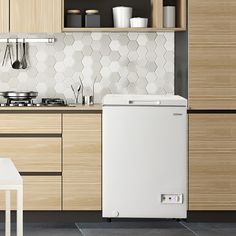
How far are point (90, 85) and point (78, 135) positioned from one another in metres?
0.74

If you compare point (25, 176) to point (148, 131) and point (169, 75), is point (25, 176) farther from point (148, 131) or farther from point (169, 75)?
point (169, 75)

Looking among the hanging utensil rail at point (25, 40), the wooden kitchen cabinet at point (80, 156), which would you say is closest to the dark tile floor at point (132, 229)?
the wooden kitchen cabinet at point (80, 156)

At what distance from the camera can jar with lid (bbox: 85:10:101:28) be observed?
582 cm

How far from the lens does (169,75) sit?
607 centimetres

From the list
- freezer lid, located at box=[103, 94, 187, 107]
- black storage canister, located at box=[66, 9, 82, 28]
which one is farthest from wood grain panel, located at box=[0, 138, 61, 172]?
black storage canister, located at box=[66, 9, 82, 28]

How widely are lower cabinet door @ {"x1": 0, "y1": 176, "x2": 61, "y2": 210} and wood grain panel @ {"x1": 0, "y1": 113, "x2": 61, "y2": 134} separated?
13.7 inches

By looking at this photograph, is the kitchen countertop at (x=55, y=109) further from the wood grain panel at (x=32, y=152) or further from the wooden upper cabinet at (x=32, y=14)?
the wooden upper cabinet at (x=32, y=14)

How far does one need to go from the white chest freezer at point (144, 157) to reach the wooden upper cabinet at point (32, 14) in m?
0.83

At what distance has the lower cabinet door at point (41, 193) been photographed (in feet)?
17.7

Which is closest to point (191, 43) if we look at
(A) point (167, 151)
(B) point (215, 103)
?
(B) point (215, 103)

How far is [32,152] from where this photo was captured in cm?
540

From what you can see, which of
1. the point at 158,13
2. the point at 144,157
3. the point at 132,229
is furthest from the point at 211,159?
the point at 158,13

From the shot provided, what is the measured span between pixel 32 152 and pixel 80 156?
356mm

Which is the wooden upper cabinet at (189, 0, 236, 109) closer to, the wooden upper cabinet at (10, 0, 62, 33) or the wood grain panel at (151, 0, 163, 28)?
the wood grain panel at (151, 0, 163, 28)
